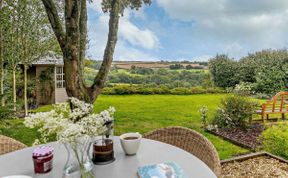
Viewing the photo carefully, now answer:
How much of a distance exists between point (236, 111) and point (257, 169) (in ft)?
7.10

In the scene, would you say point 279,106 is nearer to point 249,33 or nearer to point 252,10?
point 249,33

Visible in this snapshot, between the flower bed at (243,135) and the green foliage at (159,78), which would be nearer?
the flower bed at (243,135)

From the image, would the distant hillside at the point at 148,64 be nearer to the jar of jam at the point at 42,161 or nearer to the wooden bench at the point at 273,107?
the wooden bench at the point at 273,107

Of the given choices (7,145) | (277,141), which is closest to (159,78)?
(277,141)

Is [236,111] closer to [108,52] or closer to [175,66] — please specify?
→ [108,52]

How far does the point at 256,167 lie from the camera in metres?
2.82

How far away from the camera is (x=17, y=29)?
20.4 ft

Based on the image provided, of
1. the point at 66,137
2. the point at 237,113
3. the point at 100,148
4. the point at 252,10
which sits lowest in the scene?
the point at 237,113

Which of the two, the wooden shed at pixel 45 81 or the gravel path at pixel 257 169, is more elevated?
the wooden shed at pixel 45 81

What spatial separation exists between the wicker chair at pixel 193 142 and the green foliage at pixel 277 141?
2.04 meters

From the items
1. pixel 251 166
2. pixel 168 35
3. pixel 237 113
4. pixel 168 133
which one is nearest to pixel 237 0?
pixel 168 35

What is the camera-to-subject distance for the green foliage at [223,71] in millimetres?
11891

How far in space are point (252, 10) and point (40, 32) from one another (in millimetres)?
5798

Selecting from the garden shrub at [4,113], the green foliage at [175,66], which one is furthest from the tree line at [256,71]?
the garden shrub at [4,113]
